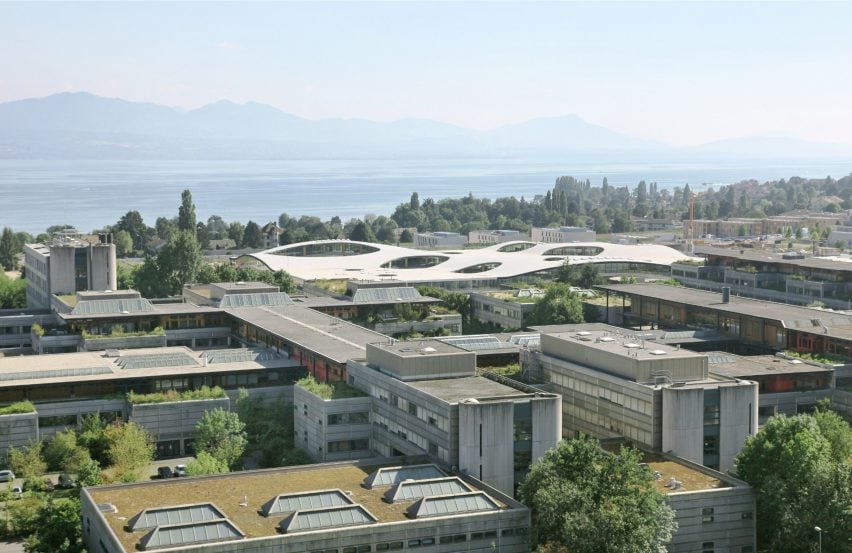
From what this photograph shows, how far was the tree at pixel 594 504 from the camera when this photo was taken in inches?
1024

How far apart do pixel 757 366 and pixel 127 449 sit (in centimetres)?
2143

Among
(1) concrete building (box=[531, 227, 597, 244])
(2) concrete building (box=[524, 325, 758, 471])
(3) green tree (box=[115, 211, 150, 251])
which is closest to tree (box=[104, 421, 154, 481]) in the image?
(2) concrete building (box=[524, 325, 758, 471])

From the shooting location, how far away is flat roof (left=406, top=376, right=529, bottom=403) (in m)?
33.1

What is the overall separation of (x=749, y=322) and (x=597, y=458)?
25721 mm

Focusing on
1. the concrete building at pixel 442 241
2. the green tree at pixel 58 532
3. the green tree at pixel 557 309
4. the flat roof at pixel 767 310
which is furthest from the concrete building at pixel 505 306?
the concrete building at pixel 442 241

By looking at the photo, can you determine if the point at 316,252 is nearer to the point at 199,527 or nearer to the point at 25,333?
the point at 25,333

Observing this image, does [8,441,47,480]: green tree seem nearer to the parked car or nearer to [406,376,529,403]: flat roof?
the parked car

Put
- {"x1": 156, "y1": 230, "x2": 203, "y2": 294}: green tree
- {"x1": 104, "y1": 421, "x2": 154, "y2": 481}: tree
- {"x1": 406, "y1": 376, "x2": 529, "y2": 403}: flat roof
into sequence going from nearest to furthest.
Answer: {"x1": 406, "y1": 376, "x2": 529, "y2": 403}: flat roof → {"x1": 104, "y1": 421, "x2": 154, "y2": 481}: tree → {"x1": 156, "y1": 230, "x2": 203, "y2": 294}: green tree

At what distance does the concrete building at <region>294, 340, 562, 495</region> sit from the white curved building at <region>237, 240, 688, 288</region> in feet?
134

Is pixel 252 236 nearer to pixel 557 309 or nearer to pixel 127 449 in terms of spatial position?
pixel 557 309

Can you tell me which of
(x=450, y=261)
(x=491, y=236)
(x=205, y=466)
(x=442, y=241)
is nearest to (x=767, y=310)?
(x=205, y=466)

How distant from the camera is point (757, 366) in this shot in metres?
41.5

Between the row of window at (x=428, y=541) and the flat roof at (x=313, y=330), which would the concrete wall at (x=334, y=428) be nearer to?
the flat roof at (x=313, y=330)

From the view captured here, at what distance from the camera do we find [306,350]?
1772 inches
